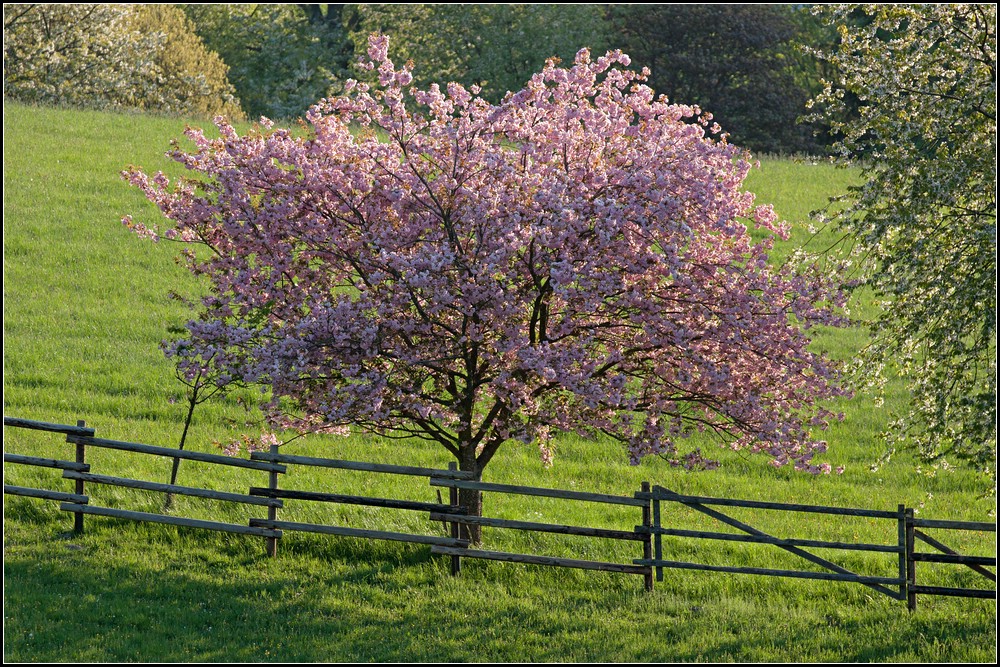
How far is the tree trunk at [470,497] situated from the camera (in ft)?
46.8

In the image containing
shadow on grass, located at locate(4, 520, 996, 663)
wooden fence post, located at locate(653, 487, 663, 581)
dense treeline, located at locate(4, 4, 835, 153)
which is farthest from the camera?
dense treeline, located at locate(4, 4, 835, 153)

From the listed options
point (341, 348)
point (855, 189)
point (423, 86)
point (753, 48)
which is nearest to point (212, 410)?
point (341, 348)

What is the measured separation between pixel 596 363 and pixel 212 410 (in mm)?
10368

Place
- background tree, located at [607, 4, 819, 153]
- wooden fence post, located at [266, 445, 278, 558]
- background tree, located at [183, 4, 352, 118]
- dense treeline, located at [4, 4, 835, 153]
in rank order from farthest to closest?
background tree, located at [607, 4, 819, 153] → background tree, located at [183, 4, 352, 118] → dense treeline, located at [4, 4, 835, 153] → wooden fence post, located at [266, 445, 278, 558]

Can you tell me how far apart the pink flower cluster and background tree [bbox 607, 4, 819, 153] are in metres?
36.2

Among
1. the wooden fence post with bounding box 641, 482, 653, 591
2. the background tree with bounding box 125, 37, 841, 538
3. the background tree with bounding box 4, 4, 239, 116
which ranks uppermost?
the background tree with bounding box 4, 4, 239, 116

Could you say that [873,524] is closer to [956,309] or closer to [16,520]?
[956,309]

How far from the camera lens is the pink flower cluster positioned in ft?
39.6

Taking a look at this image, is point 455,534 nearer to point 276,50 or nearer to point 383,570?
point 383,570

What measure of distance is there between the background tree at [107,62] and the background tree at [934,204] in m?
35.1

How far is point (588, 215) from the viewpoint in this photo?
11812 mm

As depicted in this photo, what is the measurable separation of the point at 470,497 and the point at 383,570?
1508 millimetres

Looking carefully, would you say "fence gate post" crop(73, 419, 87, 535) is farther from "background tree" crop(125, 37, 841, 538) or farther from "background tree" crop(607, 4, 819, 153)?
"background tree" crop(607, 4, 819, 153)

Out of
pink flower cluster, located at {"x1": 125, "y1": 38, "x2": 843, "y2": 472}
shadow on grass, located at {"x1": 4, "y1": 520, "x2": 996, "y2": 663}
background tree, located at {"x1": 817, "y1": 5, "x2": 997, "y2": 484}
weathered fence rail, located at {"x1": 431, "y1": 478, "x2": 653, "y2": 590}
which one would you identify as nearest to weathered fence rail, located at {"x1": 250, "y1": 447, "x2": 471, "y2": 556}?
weathered fence rail, located at {"x1": 431, "y1": 478, "x2": 653, "y2": 590}
